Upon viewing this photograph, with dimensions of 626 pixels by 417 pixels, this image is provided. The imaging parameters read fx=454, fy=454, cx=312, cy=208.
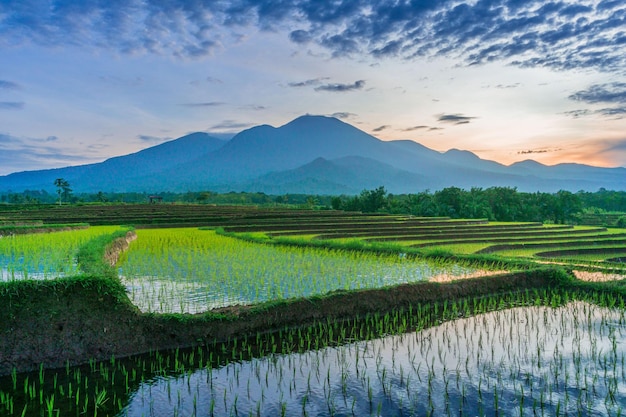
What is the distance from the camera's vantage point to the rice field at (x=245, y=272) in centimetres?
998

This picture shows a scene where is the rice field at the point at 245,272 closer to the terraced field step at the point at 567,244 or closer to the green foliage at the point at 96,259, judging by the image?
the green foliage at the point at 96,259

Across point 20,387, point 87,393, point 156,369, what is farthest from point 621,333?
point 20,387

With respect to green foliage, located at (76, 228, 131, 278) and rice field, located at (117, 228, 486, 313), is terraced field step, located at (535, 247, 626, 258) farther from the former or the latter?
green foliage, located at (76, 228, 131, 278)

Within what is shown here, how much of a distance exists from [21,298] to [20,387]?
1.44m

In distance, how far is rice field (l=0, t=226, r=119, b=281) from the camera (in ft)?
33.9

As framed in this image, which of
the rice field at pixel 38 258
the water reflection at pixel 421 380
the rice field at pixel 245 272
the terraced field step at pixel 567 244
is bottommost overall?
the water reflection at pixel 421 380

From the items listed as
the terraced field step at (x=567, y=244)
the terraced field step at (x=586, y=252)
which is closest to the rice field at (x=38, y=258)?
the terraced field step at (x=567, y=244)

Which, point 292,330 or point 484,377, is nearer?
point 484,377

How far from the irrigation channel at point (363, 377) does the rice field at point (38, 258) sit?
135 inches

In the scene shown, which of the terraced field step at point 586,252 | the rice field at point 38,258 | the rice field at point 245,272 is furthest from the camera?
the terraced field step at point 586,252

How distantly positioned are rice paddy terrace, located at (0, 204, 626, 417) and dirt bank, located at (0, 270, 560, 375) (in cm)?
2

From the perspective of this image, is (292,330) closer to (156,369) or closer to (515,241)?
(156,369)

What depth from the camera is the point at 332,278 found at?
40.7 ft

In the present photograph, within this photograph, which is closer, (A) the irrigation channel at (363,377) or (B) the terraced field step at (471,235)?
(A) the irrigation channel at (363,377)
